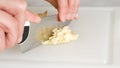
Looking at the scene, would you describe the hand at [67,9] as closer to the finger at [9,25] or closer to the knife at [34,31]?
the knife at [34,31]

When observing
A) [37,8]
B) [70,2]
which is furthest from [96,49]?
[37,8]

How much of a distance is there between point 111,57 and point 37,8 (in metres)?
0.29

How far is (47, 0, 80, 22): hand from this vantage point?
855 millimetres

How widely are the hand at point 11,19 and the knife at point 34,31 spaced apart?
0.49 feet

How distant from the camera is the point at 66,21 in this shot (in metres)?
0.93

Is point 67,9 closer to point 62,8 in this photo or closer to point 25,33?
point 62,8

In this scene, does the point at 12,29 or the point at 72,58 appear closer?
the point at 12,29

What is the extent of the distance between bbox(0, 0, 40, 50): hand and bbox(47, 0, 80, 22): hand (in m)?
0.22

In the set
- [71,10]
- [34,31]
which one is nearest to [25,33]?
[34,31]

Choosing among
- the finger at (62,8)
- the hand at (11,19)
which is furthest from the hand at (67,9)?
the hand at (11,19)

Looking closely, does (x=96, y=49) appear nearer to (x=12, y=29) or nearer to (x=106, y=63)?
(x=106, y=63)

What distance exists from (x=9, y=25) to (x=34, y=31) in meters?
0.23

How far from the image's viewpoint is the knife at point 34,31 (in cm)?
83

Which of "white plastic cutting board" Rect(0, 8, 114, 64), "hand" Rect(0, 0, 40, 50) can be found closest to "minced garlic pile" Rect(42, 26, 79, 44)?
"white plastic cutting board" Rect(0, 8, 114, 64)
